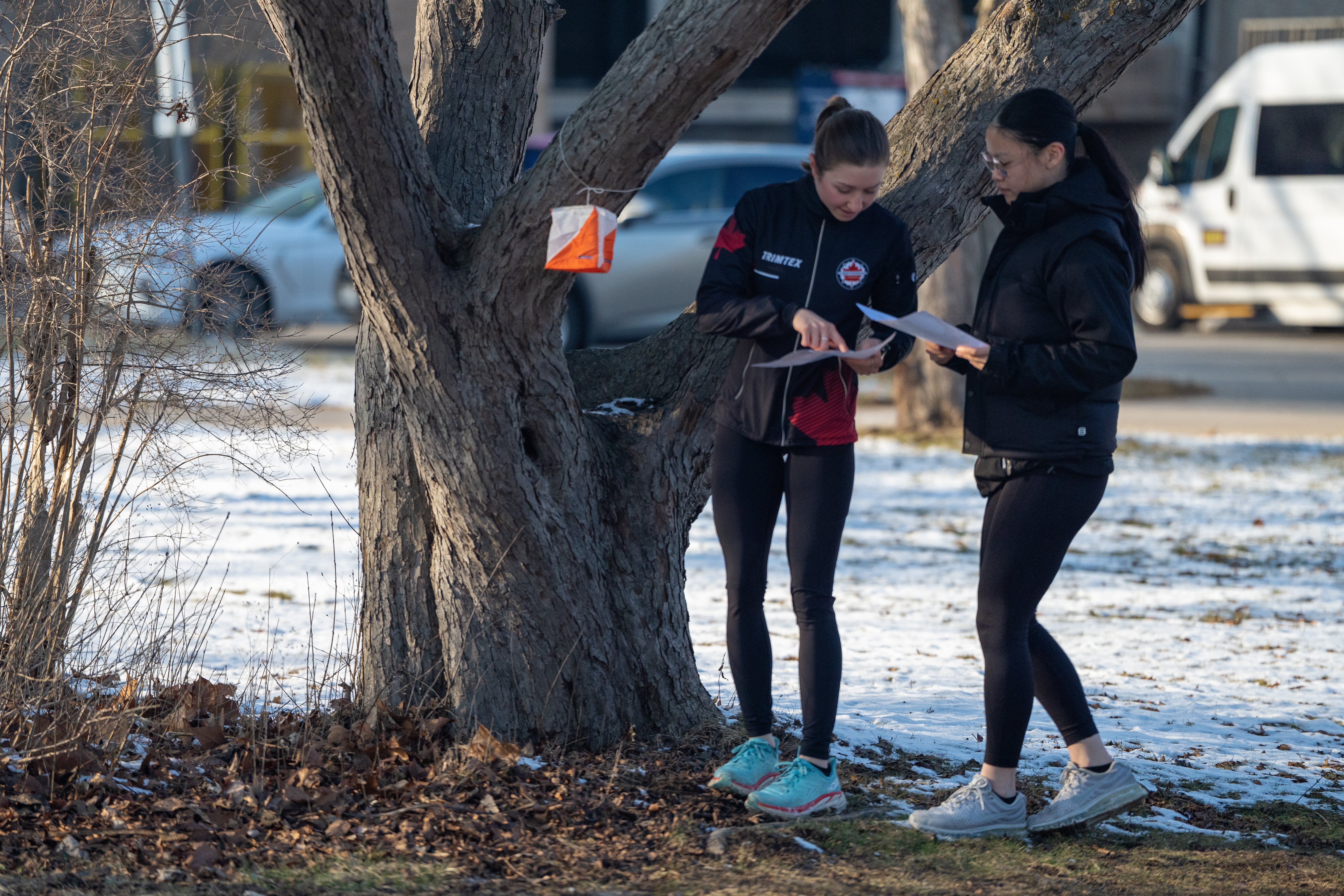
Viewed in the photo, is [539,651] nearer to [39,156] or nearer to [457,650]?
[457,650]

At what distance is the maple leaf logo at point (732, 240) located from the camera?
3.50m

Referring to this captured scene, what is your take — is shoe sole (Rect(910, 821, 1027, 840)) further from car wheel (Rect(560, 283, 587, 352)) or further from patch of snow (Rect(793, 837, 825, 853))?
car wheel (Rect(560, 283, 587, 352))

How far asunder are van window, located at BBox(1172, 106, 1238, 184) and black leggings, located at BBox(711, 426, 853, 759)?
573 inches

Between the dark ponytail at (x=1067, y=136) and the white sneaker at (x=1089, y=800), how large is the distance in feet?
4.15

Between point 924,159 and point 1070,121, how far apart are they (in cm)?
65

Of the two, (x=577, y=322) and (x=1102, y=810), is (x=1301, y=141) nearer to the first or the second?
(x=577, y=322)

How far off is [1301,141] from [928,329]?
15104 millimetres

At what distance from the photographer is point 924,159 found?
396 centimetres

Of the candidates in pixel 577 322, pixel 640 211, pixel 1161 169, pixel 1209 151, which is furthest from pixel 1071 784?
pixel 1209 151

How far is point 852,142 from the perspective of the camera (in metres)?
3.33

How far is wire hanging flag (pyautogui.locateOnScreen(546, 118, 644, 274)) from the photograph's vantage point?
131 inches

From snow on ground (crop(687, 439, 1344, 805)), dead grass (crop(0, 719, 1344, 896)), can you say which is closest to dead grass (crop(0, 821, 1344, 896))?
dead grass (crop(0, 719, 1344, 896))

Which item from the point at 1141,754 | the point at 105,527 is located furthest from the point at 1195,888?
the point at 105,527

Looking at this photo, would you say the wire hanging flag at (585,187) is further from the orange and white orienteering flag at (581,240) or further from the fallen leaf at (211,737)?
the fallen leaf at (211,737)
